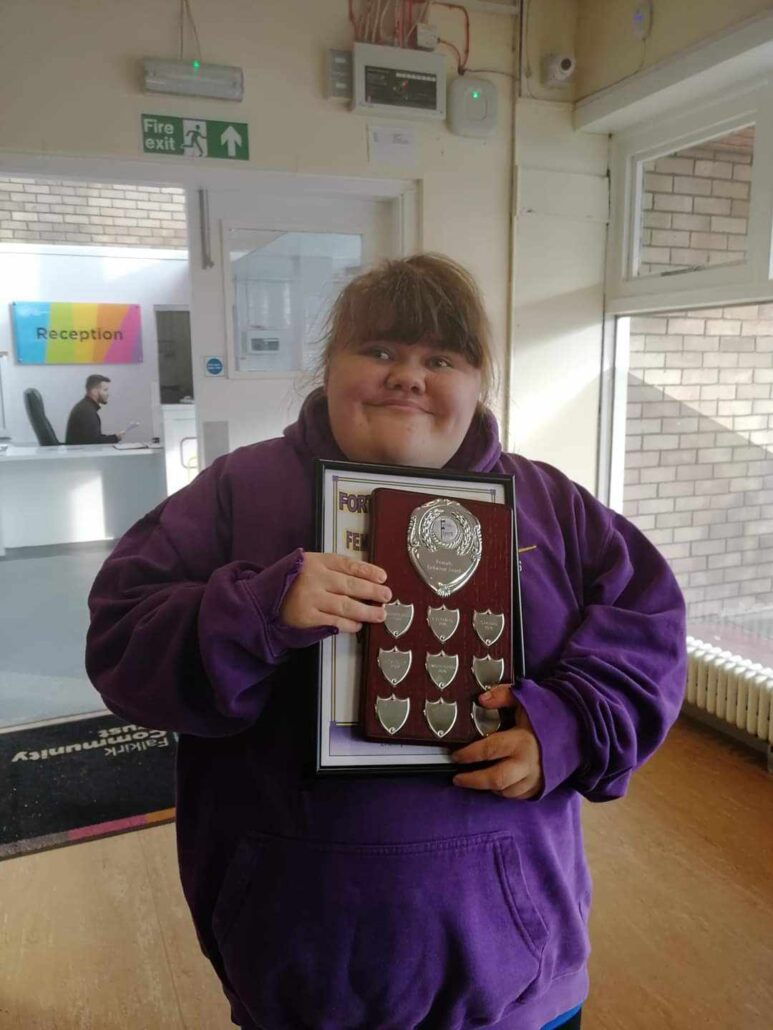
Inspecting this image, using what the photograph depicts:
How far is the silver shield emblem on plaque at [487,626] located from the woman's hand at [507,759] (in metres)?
0.08

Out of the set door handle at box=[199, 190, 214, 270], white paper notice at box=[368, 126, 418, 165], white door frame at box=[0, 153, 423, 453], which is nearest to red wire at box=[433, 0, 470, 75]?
white paper notice at box=[368, 126, 418, 165]

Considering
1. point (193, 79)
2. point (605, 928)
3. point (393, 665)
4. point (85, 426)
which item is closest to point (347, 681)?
point (393, 665)

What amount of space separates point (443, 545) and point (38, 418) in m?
5.94

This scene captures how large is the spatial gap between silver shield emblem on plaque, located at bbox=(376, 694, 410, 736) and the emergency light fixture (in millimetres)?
2638

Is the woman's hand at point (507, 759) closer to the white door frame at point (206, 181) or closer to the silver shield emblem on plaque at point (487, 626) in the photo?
the silver shield emblem on plaque at point (487, 626)

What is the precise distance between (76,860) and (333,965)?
1.80 m

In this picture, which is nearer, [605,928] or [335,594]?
[335,594]

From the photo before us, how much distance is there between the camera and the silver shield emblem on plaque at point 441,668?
0.83m

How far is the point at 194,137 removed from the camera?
279 centimetres

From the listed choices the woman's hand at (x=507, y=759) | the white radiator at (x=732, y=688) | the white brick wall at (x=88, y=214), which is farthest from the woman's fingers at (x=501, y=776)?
the white brick wall at (x=88, y=214)

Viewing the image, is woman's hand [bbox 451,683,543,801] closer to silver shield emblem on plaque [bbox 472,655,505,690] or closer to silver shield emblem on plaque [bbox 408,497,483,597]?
silver shield emblem on plaque [bbox 472,655,505,690]

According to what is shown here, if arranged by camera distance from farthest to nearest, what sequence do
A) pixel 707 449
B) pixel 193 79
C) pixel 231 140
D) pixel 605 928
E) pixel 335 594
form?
1. pixel 707 449
2. pixel 231 140
3. pixel 193 79
4. pixel 605 928
5. pixel 335 594

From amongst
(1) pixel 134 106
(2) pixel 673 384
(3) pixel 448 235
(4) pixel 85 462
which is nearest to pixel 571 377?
(2) pixel 673 384

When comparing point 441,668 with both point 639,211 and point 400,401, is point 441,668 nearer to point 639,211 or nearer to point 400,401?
point 400,401
